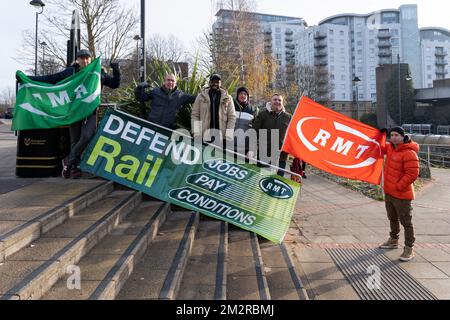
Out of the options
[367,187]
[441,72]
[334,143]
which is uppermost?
[441,72]

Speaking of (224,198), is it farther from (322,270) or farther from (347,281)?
(347,281)

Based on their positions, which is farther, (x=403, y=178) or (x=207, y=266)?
(x=403, y=178)

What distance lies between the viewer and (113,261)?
3.47 m

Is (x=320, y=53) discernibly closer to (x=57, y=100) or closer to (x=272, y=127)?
(x=272, y=127)

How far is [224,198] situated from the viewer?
5324 millimetres

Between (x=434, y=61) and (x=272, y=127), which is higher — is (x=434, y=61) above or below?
above

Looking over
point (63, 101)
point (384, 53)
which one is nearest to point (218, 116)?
point (63, 101)

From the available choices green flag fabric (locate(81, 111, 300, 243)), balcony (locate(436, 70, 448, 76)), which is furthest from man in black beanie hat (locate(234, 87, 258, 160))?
balcony (locate(436, 70, 448, 76))

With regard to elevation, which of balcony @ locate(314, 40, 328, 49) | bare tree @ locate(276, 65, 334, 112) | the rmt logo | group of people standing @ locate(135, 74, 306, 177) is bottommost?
the rmt logo

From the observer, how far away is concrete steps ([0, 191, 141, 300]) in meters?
2.66

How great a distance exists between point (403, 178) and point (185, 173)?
10.0ft

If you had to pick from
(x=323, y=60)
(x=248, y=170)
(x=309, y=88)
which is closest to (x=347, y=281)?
(x=248, y=170)

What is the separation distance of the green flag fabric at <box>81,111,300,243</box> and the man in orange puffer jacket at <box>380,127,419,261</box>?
1.33m

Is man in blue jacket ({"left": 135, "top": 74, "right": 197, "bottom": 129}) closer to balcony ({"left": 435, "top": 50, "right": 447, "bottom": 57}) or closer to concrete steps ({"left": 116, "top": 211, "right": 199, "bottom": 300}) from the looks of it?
concrete steps ({"left": 116, "top": 211, "right": 199, "bottom": 300})
